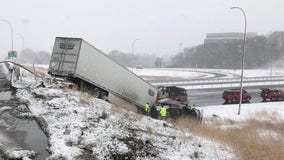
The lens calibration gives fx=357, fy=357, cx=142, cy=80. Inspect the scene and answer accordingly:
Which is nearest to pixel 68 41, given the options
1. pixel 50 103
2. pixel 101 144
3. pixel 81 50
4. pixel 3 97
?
pixel 81 50

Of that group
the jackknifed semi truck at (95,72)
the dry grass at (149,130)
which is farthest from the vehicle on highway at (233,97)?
the dry grass at (149,130)

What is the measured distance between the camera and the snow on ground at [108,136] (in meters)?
10.1

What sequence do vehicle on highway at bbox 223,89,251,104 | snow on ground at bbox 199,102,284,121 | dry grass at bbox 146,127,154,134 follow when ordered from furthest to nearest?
vehicle on highway at bbox 223,89,251,104
snow on ground at bbox 199,102,284,121
dry grass at bbox 146,127,154,134

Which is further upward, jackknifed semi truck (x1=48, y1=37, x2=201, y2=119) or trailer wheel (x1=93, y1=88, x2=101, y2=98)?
jackknifed semi truck (x1=48, y1=37, x2=201, y2=119)

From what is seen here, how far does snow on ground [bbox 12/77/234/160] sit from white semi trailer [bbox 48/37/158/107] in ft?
18.3

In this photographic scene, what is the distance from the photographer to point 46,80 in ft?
70.0

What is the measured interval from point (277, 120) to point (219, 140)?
579 inches

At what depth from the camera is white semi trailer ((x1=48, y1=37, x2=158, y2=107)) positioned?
70.4ft

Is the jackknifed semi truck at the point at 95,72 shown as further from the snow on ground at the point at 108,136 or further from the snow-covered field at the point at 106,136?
the snow on ground at the point at 108,136

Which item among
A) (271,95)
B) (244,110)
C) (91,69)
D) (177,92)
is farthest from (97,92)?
(271,95)

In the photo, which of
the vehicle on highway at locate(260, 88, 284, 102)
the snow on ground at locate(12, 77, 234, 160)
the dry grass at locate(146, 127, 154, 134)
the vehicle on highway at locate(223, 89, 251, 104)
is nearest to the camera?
the snow on ground at locate(12, 77, 234, 160)

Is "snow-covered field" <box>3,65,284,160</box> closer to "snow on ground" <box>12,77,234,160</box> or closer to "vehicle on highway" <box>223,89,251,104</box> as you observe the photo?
"snow on ground" <box>12,77,234,160</box>

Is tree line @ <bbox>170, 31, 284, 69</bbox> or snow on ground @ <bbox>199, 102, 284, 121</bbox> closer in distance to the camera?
snow on ground @ <bbox>199, 102, 284, 121</bbox>

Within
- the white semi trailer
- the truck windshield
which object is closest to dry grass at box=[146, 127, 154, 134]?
the white semi trailer
